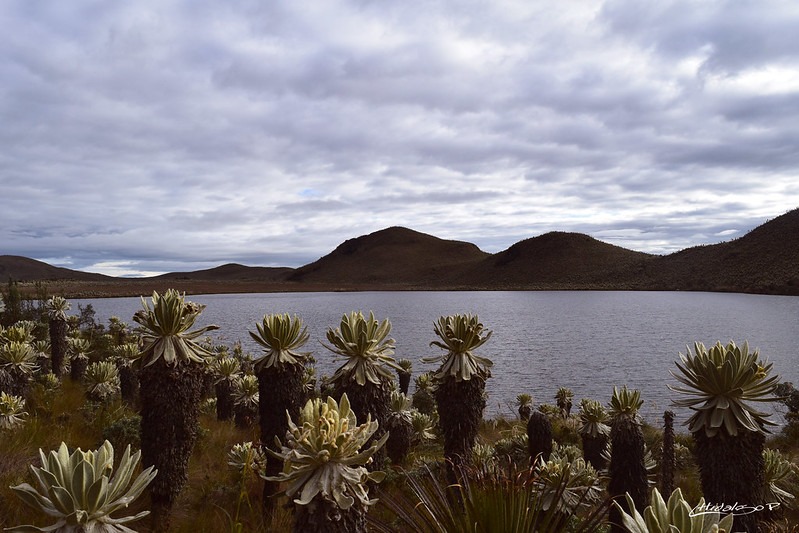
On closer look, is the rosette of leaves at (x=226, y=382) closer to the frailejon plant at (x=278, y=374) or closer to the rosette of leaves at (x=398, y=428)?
the rosette of leaves at (x=398, y=428)

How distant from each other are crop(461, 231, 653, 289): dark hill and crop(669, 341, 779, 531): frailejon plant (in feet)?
385

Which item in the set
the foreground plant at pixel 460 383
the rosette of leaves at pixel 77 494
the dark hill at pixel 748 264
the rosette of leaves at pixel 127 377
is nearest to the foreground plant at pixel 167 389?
the rosette of leaves at pixel 77 494

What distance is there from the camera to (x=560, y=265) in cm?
14762

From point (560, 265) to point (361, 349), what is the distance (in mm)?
151045

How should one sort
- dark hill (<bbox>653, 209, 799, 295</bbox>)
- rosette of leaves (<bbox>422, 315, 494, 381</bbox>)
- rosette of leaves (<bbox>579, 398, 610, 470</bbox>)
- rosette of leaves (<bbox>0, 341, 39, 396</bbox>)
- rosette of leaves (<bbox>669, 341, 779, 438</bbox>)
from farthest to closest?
dark hill (<bbox>653, 209, 799, 295</bbox>), rosette of leaves (<bbox>579, 398, 610, 470</bbox>), rosette of leaves (<bbox>0, 341, 39, 396</bbox>), rosette of leaves (<bbox>422, 315, 494, 381</bbox>), rosette of leaves (<bbox>669, 341, 779, 438</bbox>)

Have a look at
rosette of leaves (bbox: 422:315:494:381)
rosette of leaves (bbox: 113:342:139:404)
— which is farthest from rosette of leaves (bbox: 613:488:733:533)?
rosette of leaves (bbox: 113:342:139:404)

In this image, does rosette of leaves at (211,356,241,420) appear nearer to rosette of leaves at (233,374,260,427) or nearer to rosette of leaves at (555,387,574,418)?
rosette of leaves at (233,374,260,427)

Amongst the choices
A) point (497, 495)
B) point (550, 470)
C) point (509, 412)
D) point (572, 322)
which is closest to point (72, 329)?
point (509, 412)

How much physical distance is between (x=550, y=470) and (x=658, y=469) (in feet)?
22.1

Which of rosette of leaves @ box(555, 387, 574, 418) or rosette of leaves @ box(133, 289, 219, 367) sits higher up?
rosette of leaves @ box(133, 289, 219, 367)

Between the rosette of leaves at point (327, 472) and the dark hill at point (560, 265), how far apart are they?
397 ft

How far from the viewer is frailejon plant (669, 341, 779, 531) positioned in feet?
16.0

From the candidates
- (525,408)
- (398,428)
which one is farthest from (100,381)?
(525,408)

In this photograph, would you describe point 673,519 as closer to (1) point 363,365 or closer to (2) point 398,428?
(1) point 363,365
